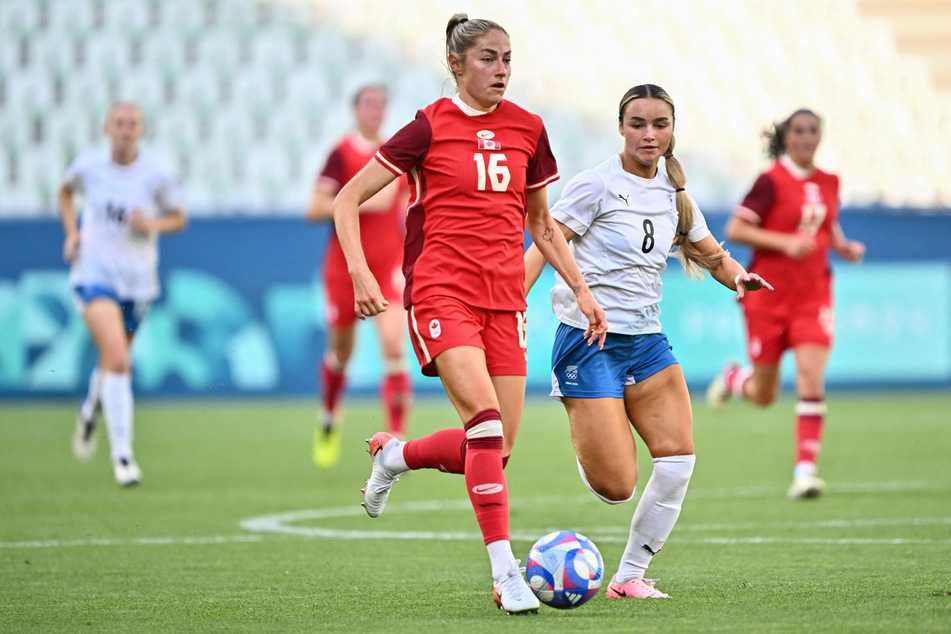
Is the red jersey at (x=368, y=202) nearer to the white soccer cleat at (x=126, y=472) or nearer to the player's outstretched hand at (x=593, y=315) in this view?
the white soccer cleat at (x=126, y=472)

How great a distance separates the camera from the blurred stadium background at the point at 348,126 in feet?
50.6

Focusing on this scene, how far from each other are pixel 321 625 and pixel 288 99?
15426 mm

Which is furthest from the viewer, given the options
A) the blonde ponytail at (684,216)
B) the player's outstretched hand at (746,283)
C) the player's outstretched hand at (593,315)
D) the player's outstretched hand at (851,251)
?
the player's outstretched hand at (851,251)

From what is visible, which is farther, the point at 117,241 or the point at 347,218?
the point at 117,241

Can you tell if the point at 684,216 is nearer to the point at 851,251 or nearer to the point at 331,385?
the point at 851,251

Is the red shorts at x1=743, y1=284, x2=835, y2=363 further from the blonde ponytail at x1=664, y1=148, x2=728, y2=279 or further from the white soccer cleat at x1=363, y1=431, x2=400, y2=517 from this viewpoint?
the white soccer cleat at x1=363, y1=431, x2=400, y2=517

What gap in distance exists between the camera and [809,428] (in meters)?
8.59

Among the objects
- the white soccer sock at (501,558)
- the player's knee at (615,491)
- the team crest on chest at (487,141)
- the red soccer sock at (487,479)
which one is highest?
the team crest on chest at (487,141)

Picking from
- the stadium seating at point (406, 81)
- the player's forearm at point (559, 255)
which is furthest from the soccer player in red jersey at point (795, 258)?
the stadium seating at point (406, 81)

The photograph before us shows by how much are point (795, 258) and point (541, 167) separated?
4.08m

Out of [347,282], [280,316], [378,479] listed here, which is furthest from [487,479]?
[280,316]

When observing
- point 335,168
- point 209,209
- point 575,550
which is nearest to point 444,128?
point 575,550

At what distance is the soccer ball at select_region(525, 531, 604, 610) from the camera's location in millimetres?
4605

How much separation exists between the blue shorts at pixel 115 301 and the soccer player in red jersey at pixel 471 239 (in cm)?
494
